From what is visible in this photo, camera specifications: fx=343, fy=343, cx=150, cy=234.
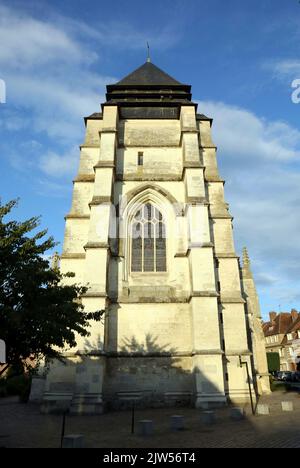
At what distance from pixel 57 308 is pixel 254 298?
12675 millimetres

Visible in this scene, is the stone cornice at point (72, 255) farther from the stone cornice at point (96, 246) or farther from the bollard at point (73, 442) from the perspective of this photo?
the bollard at point (73, 442)

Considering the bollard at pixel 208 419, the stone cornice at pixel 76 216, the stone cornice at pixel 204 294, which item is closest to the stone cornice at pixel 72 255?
the stone cornice at pixel 76 216

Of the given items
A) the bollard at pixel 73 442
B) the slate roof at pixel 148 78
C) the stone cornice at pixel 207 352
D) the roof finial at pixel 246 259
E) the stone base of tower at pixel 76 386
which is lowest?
the bollard at pixel 73 442

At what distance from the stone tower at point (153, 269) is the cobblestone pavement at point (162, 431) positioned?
1614mm

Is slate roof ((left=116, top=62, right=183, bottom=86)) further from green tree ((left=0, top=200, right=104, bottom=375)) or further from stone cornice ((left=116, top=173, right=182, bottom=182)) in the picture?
green tree ((left=0, top=200, right=104, bottom=375))

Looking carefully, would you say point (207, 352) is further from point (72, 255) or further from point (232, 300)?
point (72, 255)

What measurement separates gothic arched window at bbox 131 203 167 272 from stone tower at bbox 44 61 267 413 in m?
0.05

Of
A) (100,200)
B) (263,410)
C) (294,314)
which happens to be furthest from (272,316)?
(263,410)

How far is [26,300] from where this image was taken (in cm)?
729

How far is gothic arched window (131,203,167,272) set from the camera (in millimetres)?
15422

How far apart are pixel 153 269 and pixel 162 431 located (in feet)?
25.4

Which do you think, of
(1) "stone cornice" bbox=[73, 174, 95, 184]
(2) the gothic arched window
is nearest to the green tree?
(2) the gothic arched window

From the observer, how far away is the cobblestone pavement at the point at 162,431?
6836mm
